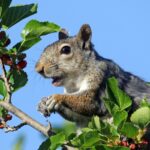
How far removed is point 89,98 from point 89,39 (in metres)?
1.17

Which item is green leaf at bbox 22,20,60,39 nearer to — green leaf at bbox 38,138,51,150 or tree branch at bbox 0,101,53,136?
tree branch at bbox 0,101,53,136

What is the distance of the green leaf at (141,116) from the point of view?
15.3ft

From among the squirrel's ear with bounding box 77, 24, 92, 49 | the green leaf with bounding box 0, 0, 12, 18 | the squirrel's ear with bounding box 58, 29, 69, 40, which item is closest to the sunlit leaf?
the green leaf with bounding box 0, 0, 12, 18

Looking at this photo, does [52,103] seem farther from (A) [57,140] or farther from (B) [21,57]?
(A) [57,140]

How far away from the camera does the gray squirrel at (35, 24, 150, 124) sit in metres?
6.93

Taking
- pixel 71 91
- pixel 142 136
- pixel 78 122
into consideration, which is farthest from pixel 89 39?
pixel 142 136

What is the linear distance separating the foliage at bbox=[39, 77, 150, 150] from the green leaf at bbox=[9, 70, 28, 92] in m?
1.05

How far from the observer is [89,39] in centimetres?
809

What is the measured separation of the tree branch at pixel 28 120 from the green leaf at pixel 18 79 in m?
0.69

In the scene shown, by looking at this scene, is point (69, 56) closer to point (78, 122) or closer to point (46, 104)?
point (78, 122)

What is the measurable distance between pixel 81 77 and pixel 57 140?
3.11 metres

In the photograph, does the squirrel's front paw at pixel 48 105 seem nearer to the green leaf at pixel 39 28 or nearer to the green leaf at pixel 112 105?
the green leaf at pixel 39 28

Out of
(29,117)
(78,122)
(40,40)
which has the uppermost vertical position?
(40,40)

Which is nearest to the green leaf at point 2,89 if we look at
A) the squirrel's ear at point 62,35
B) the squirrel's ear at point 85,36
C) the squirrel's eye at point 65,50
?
the squirrel's eye at point 65,50
